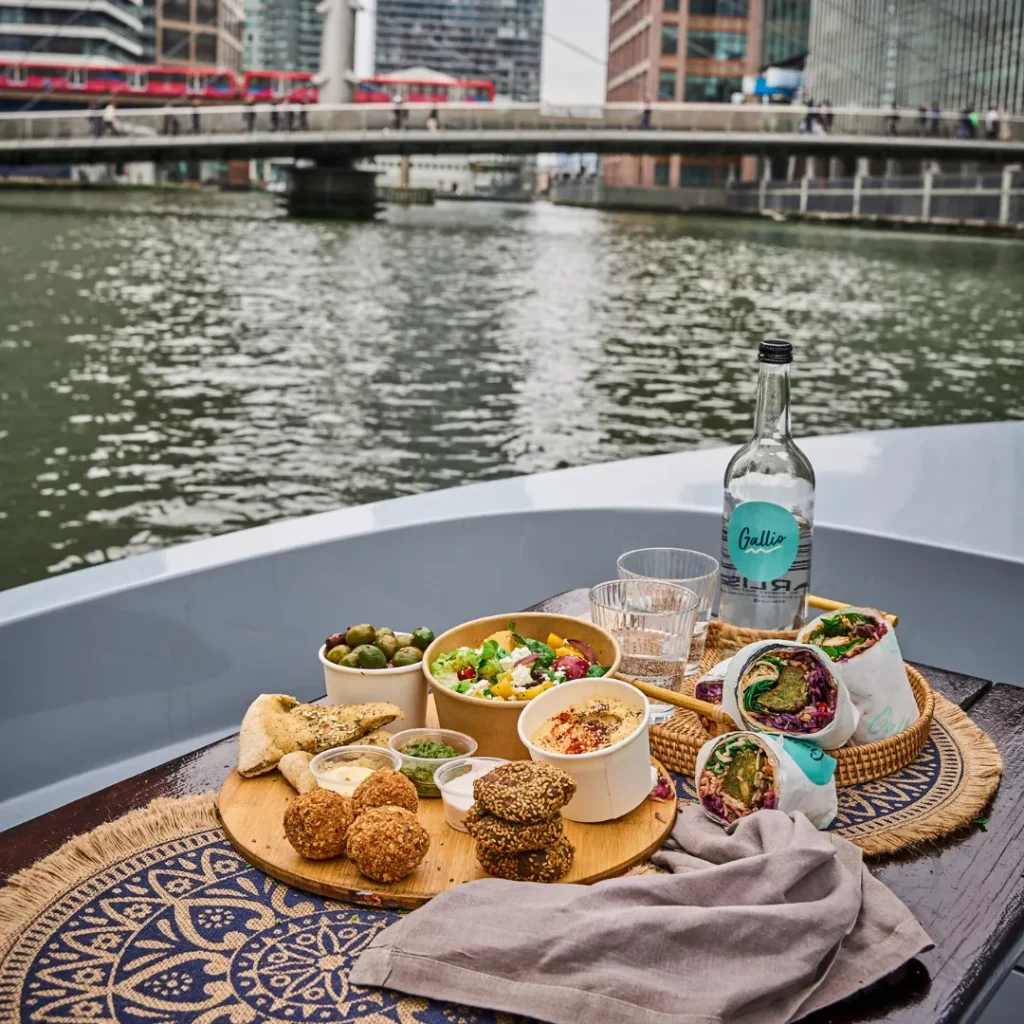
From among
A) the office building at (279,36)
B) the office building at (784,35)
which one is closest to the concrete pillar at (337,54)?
the office building at (784,35)

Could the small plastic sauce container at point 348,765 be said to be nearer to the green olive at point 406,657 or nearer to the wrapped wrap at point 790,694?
the green olive at point 406,657

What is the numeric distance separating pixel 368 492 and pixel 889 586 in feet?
22.7

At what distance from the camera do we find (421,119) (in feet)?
123

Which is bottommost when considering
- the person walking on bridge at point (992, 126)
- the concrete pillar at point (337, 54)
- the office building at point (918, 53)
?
the person walking on bridge at point (992, 126)

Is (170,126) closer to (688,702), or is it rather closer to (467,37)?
(688,702)

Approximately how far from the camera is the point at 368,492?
9375mm

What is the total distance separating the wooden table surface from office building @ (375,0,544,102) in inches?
5287

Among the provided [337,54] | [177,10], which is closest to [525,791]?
[337,54]

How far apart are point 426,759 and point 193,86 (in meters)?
66.2

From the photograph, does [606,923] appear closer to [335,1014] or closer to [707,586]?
[335,1014]

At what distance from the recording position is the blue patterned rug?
3.62ft

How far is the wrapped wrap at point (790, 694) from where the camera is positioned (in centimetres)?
147

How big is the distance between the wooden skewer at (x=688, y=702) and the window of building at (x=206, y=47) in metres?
99.1

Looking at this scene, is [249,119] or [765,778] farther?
[249,119]
